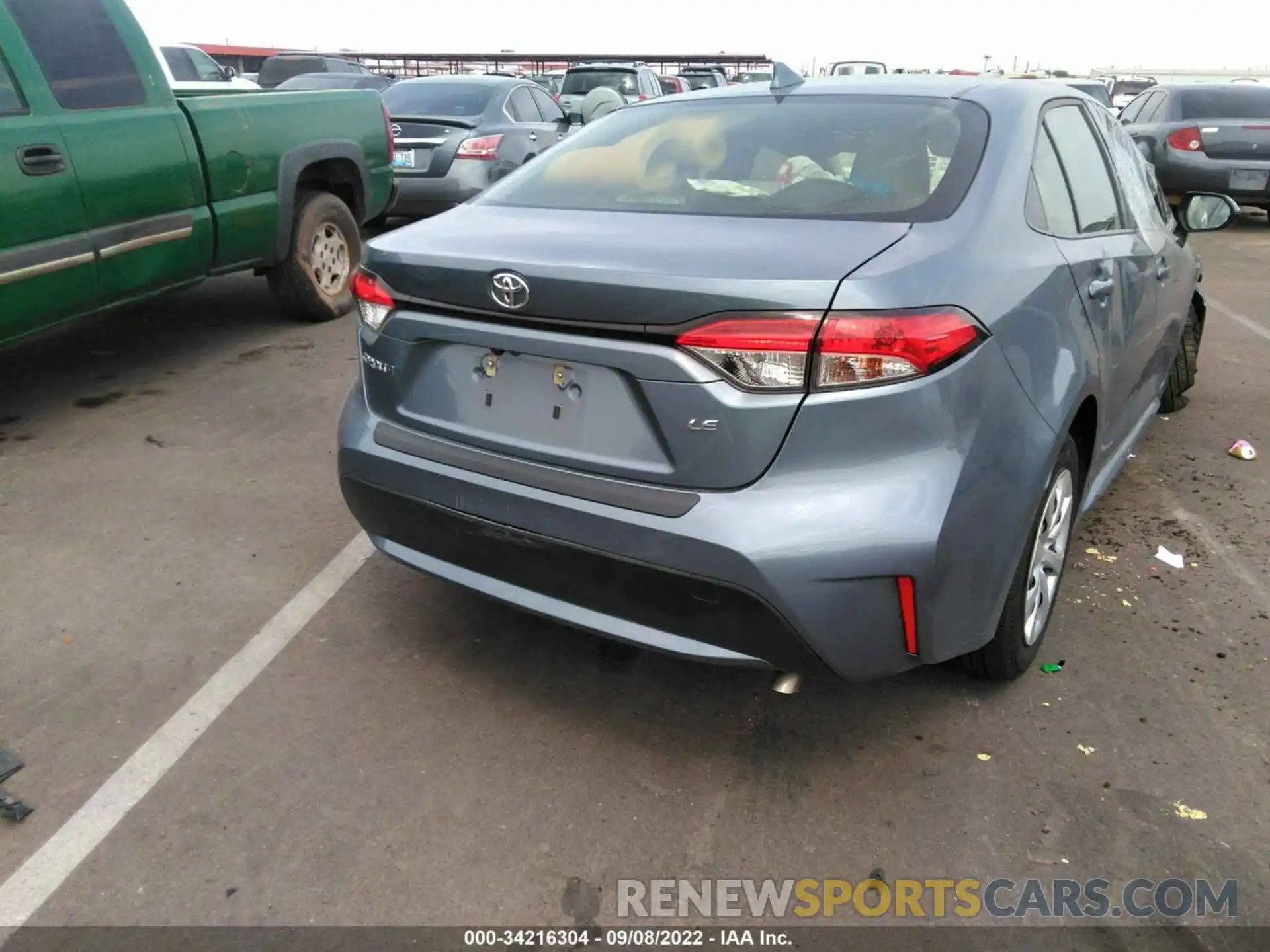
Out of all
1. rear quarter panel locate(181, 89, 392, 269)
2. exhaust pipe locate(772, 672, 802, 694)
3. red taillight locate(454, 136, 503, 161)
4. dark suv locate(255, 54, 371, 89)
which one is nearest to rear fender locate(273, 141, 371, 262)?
rear quarter panel locate(181, 89, 392, 269)

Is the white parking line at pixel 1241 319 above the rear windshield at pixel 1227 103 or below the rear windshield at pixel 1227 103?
below

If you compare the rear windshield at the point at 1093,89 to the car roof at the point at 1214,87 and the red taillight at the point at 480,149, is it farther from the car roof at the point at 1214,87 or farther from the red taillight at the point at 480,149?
the car roof at the point at 1214,87

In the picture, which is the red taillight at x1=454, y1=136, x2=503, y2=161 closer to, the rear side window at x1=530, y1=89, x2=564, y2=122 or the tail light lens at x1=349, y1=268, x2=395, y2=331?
the rear side window at x1=530, y1=89, x2=564, y2=122

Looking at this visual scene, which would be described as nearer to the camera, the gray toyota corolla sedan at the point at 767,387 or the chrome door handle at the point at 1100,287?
the gray toyota corolla sedan at the point at 767,387

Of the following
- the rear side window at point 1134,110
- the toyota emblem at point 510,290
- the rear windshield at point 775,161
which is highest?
the rear windshield at point 775,161

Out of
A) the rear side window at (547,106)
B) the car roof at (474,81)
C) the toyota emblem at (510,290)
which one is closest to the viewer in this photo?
the toyota emblem at (510,290)

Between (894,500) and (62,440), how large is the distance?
13.5ft

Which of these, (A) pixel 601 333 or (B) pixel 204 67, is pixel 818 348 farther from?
(B) pixel 204 67

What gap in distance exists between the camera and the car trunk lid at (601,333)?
7.27 ft

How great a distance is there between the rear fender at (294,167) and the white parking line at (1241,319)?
6014mm

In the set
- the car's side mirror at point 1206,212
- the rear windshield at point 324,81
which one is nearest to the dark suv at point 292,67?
the rear windshield at point 324,81

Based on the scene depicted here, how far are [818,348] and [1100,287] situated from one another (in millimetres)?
1375

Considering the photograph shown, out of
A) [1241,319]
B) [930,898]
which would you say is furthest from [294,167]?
[1241,319]

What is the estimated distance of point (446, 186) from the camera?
30.3 ft
